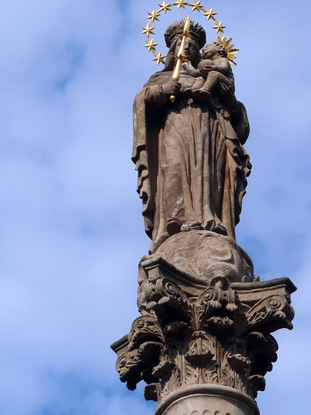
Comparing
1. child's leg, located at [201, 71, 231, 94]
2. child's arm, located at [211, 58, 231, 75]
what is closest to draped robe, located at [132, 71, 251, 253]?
child's leg, located at [201, 71, 231, 94]

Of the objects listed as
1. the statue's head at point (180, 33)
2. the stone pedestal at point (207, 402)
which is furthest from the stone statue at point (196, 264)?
the statue's head at point (180, 33)

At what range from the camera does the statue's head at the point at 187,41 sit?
54.6ft

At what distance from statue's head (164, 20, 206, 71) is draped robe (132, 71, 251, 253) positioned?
731 millimetres

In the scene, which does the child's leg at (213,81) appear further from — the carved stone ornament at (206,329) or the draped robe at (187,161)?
the carved stone ornament at (206,329)

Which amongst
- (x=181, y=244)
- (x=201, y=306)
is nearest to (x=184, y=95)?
(x=181, y=244)

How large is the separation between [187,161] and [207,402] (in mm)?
3689

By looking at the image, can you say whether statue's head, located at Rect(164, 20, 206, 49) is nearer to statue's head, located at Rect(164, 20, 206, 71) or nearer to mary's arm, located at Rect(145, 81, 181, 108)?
statue's head, located at Rect(164, 20, 206, 71)

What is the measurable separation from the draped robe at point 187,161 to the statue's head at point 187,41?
2.40 ft

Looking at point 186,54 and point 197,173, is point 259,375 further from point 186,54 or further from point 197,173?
point 186,54

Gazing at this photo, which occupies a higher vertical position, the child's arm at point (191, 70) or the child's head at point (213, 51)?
the child's head at point (213, 51)

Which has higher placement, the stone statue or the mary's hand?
the mary's hand

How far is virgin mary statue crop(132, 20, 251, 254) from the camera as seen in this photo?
571 inches

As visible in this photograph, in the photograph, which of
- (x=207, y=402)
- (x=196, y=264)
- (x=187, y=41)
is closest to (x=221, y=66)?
(x=187, y=41)

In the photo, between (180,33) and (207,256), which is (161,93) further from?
(207,256)
